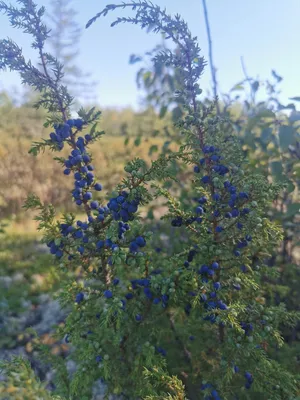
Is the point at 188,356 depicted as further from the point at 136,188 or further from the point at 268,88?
the point at 268,88

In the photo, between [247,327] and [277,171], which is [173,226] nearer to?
[247,327]

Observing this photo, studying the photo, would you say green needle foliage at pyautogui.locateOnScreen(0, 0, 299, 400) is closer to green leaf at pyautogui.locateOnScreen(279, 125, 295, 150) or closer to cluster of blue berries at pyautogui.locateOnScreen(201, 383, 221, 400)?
cluster of blue berries at pyautogui.locateOnScreen(201, 383, 221, 400)

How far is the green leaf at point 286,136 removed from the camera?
2328 mm

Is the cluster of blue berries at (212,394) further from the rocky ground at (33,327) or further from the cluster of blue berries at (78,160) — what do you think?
the rocky ground at (33,327)

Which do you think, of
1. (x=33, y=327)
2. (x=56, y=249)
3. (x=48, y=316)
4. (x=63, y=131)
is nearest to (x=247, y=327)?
(x=56, y=249)

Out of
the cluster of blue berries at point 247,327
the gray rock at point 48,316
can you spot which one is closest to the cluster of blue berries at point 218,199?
the cluster of blue berries at point 247,327

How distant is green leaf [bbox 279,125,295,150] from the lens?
233 centimetres

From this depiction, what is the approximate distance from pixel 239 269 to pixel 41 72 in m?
1.24

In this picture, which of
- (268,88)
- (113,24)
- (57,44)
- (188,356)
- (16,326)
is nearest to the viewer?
(113,24)

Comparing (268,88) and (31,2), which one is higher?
(31,2)

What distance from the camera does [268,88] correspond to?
318 cm

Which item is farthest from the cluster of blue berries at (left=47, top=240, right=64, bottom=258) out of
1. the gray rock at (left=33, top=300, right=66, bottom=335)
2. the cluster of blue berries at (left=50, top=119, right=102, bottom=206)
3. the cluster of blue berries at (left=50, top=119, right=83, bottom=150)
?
the gray rock at (left=33, top=300, right=66, bottom=335)

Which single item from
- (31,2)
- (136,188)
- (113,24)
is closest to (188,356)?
(136,188)

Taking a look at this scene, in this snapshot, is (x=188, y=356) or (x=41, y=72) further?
(x=188, y=356)
